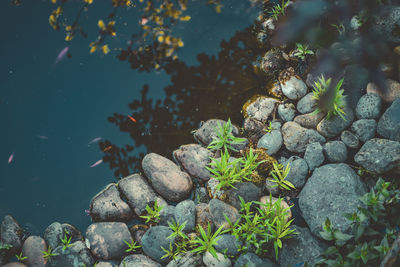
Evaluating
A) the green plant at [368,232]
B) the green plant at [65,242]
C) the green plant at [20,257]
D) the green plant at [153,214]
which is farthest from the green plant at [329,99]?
the green plant at [20,257]

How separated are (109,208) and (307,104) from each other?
8.93ft

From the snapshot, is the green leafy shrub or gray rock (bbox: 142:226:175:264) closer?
the green leafy shrub

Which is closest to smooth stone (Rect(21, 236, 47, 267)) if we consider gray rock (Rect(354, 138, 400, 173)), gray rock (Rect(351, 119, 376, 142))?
gray rock (Rect(354, 138, 400, 173))

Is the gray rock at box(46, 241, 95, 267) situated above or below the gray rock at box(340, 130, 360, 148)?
above

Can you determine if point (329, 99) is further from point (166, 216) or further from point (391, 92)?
point (166, 216)

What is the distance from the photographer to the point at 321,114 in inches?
120

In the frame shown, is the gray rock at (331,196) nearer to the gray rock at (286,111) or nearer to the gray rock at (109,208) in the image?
the gray rock at (286,111)

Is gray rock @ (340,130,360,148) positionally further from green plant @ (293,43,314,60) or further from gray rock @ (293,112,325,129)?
green plant @ (293,43,314,60)

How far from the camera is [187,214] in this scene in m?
2.87

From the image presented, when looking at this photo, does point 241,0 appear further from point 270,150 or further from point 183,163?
point 183,163

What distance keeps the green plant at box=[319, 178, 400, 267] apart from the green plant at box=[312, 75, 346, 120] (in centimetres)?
94

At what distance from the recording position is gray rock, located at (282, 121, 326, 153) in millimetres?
3016

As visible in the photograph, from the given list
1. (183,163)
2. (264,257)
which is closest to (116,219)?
(183,163)

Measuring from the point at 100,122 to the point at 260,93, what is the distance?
222 cm
